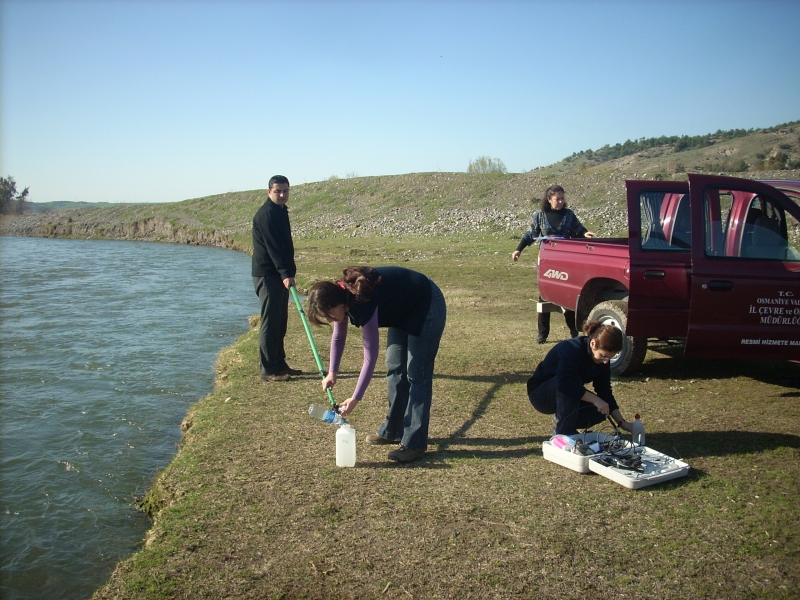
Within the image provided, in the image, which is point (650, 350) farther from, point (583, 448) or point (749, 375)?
point (583, 448)

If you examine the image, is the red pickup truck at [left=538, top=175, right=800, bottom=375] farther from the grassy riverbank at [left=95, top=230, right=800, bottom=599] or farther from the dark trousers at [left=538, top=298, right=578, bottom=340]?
the dark trousers at [left=538, top=298, right=578, bottom=340]

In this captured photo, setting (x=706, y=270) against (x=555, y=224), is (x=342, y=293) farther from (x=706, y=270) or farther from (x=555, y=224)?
(x=555, y=224)

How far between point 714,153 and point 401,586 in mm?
57218

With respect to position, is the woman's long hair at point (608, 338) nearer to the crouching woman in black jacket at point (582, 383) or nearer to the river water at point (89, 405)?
the crouching woman in black jacket at point (582, 383)

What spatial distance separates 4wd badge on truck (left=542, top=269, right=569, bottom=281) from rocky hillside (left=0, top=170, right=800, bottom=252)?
14.7m

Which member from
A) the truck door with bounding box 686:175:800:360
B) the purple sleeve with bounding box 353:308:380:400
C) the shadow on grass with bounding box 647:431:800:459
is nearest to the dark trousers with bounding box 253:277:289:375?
the purple sleeve with bounding box 353:308:380:400

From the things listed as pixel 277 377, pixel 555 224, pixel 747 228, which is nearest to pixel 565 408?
pixel 747 228

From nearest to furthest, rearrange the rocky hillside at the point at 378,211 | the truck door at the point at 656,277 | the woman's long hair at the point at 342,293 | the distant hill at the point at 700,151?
the woman's long hair at the point at 342,293, the truck door at the point at 656,277, the rocky hillside at the point at 378,211, the distant hill at the point at 700,151

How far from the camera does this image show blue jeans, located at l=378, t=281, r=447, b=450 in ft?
15.7

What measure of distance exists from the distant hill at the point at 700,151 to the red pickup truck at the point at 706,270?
29.2 meters

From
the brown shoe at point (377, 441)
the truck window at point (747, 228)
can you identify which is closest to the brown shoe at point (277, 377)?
the brown shoe at point (377, 441)

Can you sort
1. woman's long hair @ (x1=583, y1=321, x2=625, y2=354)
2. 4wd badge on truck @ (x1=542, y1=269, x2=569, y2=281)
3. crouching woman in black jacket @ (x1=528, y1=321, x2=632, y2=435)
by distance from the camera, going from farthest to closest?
4wd badge on truck @ (x1=542, y1=269, x2=569, y2=281)
crouching woman in black jacket @ (x1=528, y1=321, x2=632, y2=435)
woman's long hair @ (x1=583, y1=321, x2=625, y2=354)

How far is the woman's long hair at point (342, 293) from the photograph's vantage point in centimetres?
419

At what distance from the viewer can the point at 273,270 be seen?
7277 mm
